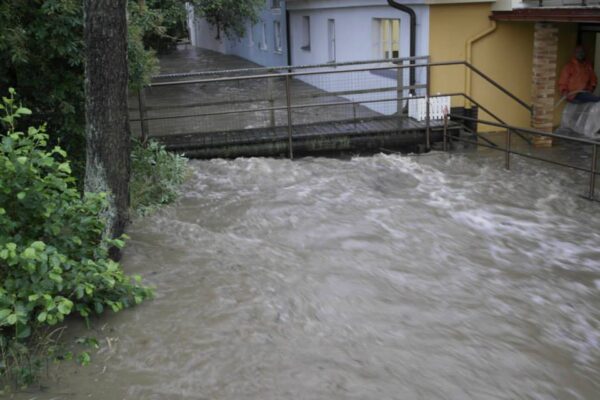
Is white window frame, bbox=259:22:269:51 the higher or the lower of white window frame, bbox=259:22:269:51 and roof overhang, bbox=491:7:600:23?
the lower

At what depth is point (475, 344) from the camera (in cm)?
503

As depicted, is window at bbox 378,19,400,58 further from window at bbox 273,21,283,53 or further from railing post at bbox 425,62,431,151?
window at bbox 273,21,283,53

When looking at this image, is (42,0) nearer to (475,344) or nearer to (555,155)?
(475,344)

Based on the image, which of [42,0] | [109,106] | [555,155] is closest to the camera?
[109,106]

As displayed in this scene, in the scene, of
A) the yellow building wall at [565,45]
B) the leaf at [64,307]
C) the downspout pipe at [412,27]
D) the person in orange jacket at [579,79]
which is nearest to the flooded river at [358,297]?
the leaf at [64,307]

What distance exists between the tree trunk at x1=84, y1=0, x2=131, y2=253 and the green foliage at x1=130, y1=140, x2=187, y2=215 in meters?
1.84

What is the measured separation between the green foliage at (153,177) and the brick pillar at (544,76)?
703 centimetres

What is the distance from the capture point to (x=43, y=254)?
4188 mm

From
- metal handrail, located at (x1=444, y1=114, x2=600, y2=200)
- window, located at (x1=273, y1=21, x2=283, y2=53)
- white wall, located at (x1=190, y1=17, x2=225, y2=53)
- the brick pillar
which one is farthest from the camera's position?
white wall, located at (x1=190, y1=17, x2=225, y2=53)

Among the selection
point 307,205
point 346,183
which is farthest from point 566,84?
point 307,205

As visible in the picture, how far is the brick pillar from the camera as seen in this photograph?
41.1 ft

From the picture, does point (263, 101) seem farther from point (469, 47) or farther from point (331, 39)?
point (331, 39)

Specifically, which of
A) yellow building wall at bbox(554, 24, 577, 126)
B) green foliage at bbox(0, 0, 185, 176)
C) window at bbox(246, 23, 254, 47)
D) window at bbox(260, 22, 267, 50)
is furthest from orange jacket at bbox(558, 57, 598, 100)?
window at bbox(246, 23, 254, 47)

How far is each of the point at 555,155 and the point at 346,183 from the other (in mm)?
4303
